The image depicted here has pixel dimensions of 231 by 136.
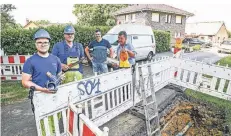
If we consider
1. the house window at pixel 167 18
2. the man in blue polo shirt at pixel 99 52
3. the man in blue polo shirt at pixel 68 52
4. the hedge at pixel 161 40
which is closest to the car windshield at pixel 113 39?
the man in blue polo shirt at pixel 99 52

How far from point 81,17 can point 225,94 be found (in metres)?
35.6

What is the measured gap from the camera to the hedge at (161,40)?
19562 millimetres

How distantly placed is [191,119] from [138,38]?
676cm

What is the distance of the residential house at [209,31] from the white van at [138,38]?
39.1 m

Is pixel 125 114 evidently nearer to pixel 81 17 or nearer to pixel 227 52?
pixel 227 52

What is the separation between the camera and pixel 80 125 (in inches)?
85.3

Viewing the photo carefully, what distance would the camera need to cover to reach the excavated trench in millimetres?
4621

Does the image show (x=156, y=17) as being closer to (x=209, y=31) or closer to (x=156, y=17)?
(x=156, y=17)

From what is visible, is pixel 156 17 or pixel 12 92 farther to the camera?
pixel 156 17

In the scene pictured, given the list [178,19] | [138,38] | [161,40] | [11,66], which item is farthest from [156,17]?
[11,66]

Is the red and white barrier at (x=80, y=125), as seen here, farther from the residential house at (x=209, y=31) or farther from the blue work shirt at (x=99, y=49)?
the residential house at (x=209, y=31)

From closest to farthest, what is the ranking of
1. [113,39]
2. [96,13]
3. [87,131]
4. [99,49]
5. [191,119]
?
1. [87,131]
2. [99,49]
3. [191,119]
4. [113,39]
5. [96,13]

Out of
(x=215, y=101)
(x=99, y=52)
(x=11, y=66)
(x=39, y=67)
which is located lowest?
(x=215, y=101)

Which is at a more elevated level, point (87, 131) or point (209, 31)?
point (209, 31)
